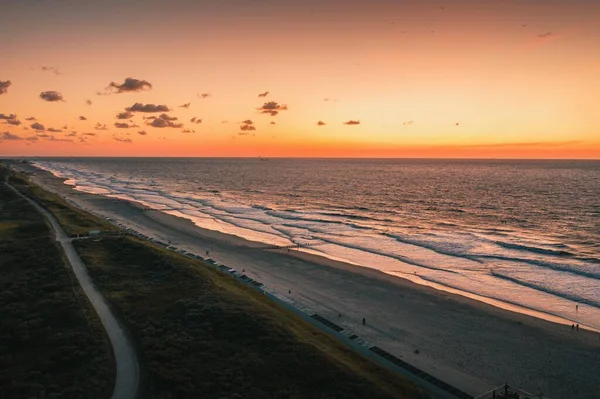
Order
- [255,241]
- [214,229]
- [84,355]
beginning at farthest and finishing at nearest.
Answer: [214,229] < [255,241] < [84,355]

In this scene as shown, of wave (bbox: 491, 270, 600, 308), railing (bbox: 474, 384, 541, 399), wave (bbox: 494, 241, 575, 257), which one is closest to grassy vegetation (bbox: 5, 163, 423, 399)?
railing (bbox: 474, 384, 541, 399)

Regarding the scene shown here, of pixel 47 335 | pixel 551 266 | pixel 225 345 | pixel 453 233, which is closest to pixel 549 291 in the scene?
pixel 551 266

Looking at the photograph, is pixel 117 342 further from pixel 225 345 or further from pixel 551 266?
pixel 551 266

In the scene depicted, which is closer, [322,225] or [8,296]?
[8,296]

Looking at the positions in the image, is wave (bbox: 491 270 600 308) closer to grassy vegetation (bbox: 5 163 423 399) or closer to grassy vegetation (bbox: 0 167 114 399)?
grassy vegetation (bbox: 5 163 423 399)

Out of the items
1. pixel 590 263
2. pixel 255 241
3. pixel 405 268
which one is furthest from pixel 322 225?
pixel 590 263

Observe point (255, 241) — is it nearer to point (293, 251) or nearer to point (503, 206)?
point (293, 251)
